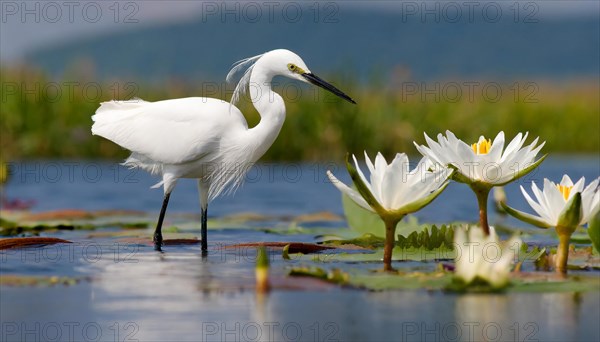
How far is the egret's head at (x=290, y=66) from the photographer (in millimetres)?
8328

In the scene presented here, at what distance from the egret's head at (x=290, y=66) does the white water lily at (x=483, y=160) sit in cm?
181

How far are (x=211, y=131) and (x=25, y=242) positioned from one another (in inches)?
69.6

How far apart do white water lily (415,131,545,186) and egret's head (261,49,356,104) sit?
1.81 m

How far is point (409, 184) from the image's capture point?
20.6 feet

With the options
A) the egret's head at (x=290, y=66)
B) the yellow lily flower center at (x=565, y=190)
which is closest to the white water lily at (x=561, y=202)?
the yellow lily flower center at (x=565, y=190)

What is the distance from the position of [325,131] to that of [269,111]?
9.74m

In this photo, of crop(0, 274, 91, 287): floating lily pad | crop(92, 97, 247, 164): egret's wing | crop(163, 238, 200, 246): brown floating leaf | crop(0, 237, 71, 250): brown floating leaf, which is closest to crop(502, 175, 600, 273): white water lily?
crop(0, 274, 91, 287): floating lily pad

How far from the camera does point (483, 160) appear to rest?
664 centimetres

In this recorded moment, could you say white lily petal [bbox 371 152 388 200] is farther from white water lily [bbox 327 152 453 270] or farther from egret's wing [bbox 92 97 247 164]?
egret's wing [bbox 92 97 247 164]

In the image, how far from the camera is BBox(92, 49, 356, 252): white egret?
28.0 ft

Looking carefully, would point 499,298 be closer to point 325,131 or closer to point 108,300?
point 108,300

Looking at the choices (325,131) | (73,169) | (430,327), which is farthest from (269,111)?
(73,169)

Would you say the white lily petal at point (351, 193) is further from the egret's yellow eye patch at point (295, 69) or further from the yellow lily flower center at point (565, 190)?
the egret's yellow eye patch at point (295, 69)

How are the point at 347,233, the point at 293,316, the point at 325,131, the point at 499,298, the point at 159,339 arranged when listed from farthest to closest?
the point at 325,131, the point at 347,233, the point at 499,298, the point at 293,316, the point at 159,339
